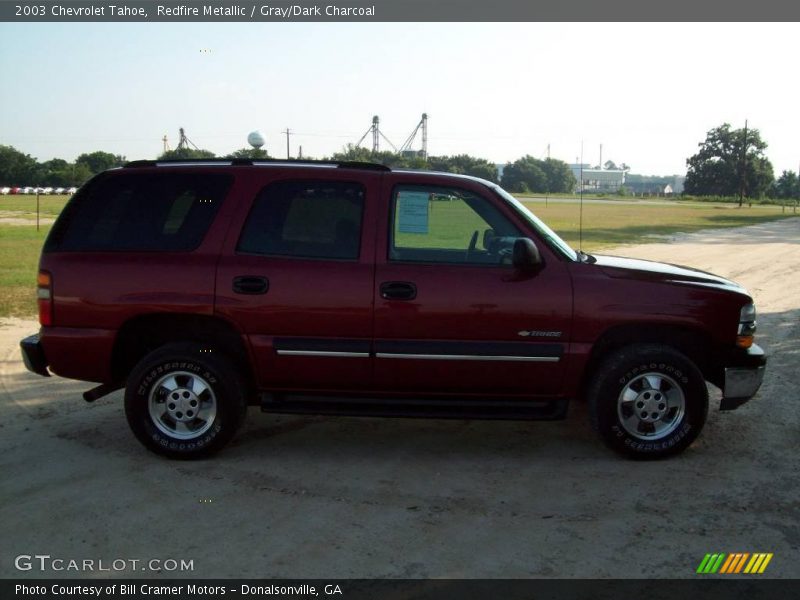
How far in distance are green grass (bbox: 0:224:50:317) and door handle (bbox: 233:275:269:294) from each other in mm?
6557

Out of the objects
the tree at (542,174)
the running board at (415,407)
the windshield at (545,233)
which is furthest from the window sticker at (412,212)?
the tree at (542,174)

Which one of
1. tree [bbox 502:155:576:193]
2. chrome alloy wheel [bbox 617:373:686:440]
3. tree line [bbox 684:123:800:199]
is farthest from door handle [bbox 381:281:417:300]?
tree line [bbox 684:123:800:199]

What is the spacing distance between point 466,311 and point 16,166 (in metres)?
66.9

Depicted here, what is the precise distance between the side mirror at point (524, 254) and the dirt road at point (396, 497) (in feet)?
Answer: 4.38

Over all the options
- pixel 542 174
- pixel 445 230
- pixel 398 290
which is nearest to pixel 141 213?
pixel 398 290

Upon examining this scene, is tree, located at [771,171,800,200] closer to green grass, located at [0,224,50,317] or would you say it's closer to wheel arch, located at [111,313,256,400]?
green grass, located at [0,224,50,317]

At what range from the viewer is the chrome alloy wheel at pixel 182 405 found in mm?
5270

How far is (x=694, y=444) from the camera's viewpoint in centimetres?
574

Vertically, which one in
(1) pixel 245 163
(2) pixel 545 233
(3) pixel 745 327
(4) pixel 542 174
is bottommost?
(3) pixel 745 327

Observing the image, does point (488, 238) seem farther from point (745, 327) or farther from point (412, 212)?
point (745, 327)

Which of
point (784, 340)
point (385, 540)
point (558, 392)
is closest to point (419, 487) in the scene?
point (385, 540)

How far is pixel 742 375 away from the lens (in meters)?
5.39
